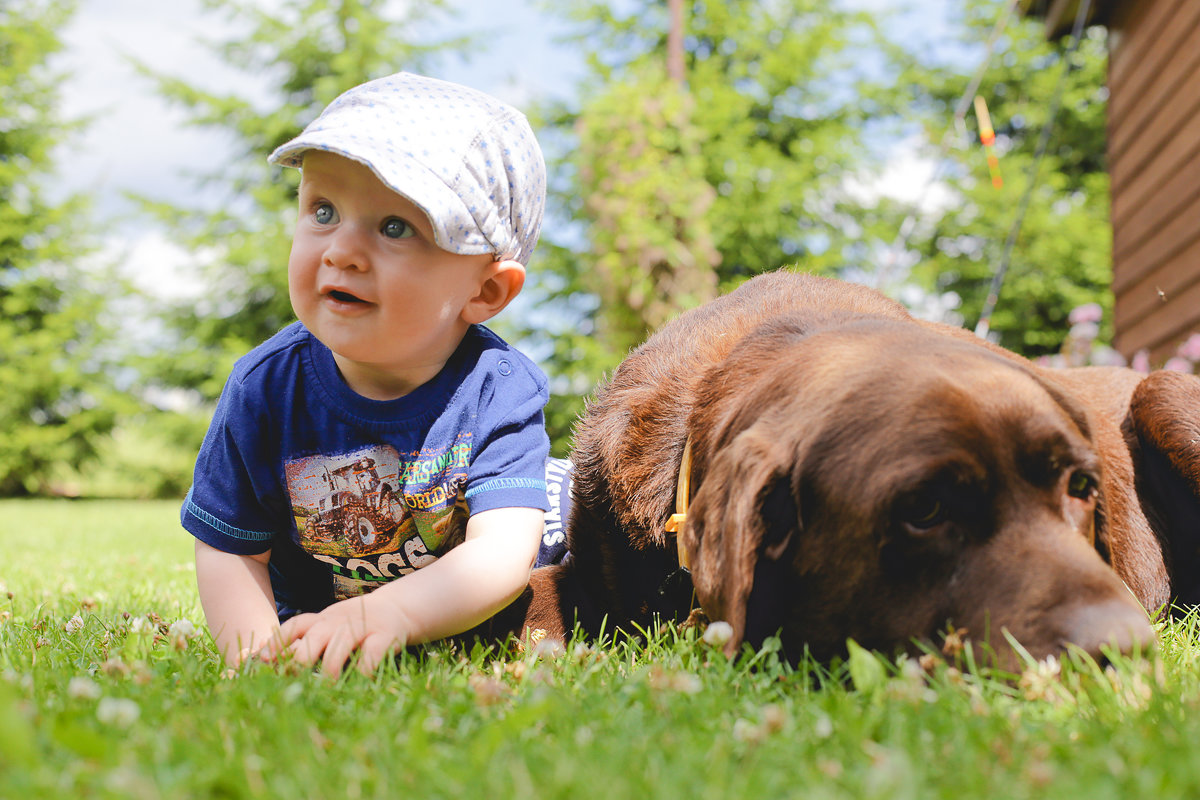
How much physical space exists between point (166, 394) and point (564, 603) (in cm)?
1890

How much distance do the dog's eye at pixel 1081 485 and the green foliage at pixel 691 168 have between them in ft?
29.5

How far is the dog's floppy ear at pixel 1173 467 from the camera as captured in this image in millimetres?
3170

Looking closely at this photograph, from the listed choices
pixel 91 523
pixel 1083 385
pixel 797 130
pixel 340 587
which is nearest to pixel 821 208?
pixel 797 130

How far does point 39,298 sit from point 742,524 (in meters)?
22.8

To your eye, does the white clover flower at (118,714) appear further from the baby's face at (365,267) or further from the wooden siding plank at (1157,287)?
the wooden siding plank at (1157,287)

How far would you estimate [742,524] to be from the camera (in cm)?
205

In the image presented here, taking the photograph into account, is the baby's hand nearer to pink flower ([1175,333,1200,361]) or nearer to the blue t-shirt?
the blue t-shirt

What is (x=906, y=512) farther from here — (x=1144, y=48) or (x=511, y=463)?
(x=1144, y=48)

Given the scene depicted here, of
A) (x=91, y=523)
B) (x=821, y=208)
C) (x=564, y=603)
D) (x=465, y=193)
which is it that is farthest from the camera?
(x=821, y=208)

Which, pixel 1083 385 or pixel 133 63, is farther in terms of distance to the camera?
pixel 133 63

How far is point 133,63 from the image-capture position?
1897 cm

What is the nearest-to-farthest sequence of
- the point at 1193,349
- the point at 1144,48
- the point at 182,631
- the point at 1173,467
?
1. the point at 182,631
2. the point at 1173,467
3. the point at 1193,349
4. the point at 1144,48

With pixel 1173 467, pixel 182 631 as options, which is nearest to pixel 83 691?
pixel 182 631

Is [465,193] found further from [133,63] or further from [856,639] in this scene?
[133,63]
